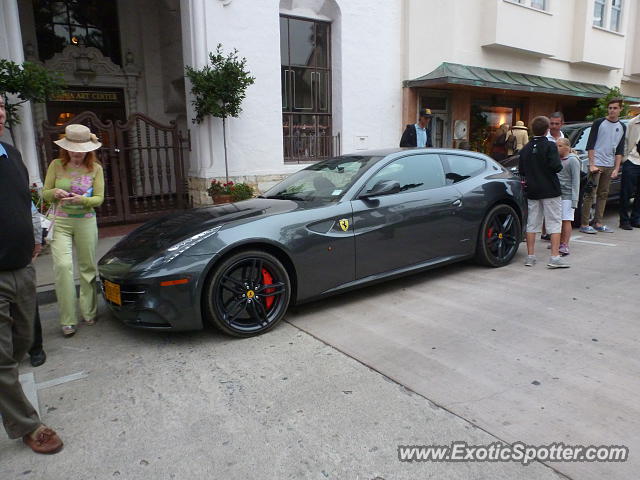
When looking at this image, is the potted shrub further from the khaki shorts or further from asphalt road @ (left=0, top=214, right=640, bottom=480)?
the khaki shorts

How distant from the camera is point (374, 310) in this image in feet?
14.7

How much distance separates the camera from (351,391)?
120 inches

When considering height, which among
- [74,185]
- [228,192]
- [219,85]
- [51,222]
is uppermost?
[219,85]

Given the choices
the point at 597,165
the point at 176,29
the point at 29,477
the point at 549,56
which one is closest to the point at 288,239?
the point at 29,477

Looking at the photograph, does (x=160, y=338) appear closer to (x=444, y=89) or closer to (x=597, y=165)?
(x=597, y=165)

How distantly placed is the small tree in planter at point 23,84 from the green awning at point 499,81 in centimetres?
812

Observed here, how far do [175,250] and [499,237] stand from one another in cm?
384

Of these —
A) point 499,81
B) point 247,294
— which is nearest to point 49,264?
point 247,294

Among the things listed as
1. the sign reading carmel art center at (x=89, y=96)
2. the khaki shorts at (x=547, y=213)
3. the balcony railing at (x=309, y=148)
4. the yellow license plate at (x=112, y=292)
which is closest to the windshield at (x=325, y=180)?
the yellow license plate at (x=112, y=292)

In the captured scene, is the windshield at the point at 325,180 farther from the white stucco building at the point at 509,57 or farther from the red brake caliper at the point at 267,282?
the white stucco building at the point at 509,57

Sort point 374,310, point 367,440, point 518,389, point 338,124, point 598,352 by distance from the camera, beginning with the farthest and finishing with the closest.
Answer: point 338,124, point 374,310, point 598,352, point 518,389, point 367,440

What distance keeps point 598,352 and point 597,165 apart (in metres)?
5.14

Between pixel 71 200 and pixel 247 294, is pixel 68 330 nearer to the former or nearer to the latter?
pixel 71 200

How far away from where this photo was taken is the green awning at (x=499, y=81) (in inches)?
462
